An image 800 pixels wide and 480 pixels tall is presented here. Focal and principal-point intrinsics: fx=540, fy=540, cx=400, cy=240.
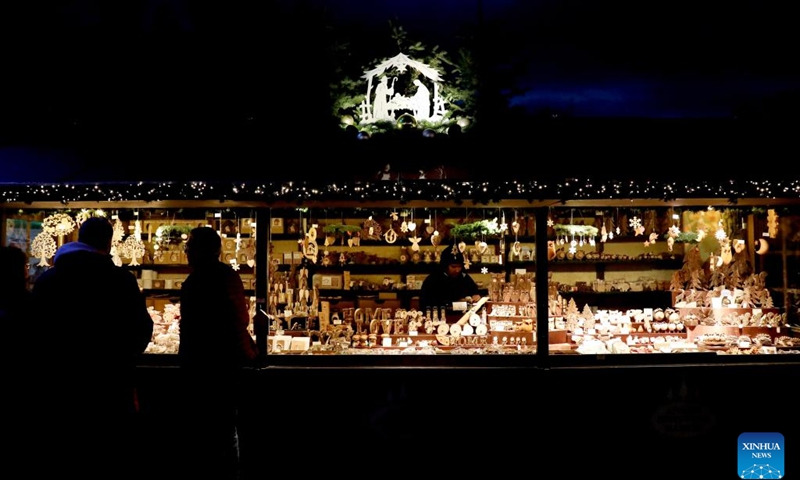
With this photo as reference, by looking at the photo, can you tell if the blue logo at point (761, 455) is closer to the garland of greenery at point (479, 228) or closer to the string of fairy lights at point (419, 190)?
the string of fairy lights at point (419, 190)

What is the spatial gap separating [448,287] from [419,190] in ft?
6.44

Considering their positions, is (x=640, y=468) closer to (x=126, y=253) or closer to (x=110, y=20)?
(x=126, y=253)

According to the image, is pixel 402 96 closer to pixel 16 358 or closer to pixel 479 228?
pixel 479 228

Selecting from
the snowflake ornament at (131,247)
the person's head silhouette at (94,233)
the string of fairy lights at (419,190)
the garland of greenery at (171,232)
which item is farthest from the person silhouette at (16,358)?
the garland of greenery at (171,232)

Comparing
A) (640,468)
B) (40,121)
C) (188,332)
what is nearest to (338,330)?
(188,332)

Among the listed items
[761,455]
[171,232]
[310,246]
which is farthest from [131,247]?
[761,455]

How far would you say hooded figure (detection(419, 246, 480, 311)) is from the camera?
6.90m

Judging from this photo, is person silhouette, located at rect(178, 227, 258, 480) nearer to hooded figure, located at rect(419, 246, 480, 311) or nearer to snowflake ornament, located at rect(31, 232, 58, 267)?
hooded figure, located at rect(419, 246, 480, 311)

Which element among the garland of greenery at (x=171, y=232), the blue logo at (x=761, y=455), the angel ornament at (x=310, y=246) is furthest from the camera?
the garland of greenery at (x=171, y=232)

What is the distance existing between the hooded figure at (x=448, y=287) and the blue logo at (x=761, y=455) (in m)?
3.23

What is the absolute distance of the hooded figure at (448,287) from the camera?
6902 mm

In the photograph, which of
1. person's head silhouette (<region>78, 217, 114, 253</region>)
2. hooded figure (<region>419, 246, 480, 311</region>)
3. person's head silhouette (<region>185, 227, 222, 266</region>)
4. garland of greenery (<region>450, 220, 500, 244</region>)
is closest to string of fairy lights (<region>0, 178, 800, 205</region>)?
garland of greenery (<region>450, 220, 500, 244</region>)

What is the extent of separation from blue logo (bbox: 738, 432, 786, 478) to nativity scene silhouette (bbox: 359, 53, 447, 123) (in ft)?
14.5

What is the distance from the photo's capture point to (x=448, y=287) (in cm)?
695
